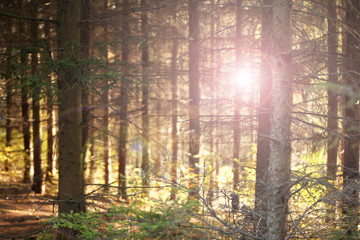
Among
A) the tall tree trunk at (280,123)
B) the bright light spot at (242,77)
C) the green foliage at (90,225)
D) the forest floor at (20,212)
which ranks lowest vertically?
the forest floor at (20,212)

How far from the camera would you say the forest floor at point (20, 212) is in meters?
9.43

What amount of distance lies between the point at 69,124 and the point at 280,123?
196 inches

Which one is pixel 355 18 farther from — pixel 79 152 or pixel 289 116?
pixel 79 152

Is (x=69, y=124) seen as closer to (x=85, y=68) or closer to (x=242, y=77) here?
(x=85, y=68)

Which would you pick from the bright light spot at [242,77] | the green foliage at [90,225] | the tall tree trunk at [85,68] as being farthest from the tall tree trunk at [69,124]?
the bright light spot at [242,77]

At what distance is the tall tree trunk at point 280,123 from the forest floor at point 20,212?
6107 mm

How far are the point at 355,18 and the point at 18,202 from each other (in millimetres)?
15655

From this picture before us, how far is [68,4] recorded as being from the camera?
659cm

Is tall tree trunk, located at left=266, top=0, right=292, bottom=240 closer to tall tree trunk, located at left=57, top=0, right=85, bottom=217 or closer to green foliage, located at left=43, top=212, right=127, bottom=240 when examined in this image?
green foliage, located at left=43, top=212, right=127, bottom=240

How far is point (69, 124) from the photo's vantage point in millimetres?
6742

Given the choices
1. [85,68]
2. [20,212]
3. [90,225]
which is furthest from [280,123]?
[20,212]

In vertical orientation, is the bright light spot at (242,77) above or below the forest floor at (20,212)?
above

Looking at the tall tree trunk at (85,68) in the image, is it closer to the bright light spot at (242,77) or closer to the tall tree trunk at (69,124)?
the tall tree trunk at (69,124)

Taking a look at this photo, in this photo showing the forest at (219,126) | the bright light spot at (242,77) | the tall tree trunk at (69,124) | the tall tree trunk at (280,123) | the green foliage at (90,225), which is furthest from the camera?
the bright light spot at (242,77)
